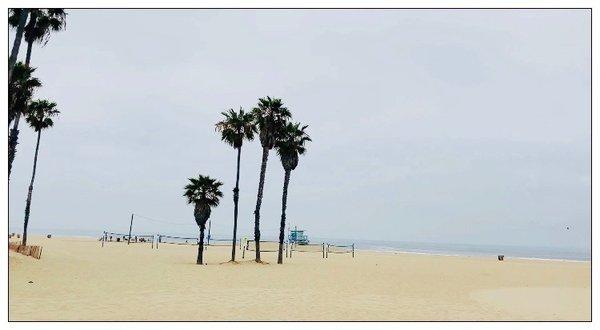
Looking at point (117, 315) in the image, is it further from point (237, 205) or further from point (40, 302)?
point (237, 205)

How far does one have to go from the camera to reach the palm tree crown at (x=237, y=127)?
1484 inches

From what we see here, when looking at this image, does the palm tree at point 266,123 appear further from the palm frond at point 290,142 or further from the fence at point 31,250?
the fence at point 31,250

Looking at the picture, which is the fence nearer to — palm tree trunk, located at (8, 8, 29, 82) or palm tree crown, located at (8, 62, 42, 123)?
palm tree crown, located at (8, 62, 42, 123)

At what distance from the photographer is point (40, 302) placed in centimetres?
1479

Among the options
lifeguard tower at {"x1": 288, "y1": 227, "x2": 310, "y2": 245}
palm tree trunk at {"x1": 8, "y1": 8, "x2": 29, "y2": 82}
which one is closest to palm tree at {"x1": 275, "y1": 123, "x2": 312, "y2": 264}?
palm tree trunk at {"x1": 8, "y1": 8, "x2": 29, "y2": 82}

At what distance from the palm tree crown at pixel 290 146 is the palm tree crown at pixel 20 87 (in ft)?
58.9

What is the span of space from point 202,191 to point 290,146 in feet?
25.6

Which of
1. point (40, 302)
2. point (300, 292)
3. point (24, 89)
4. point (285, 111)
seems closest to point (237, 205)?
point (285, 111)

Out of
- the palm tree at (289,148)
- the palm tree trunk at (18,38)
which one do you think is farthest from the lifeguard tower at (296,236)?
the palm tree trunk at (18,38)

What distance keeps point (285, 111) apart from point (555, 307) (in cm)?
2502

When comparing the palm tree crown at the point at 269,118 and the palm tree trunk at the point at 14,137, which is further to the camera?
the palm tree crown at the point at 269,118

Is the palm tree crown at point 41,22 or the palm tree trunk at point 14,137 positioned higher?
the palm tree crown at point 41,22

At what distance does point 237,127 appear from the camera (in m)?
37.7

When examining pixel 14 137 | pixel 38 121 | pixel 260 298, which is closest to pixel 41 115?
pixel 38 121
